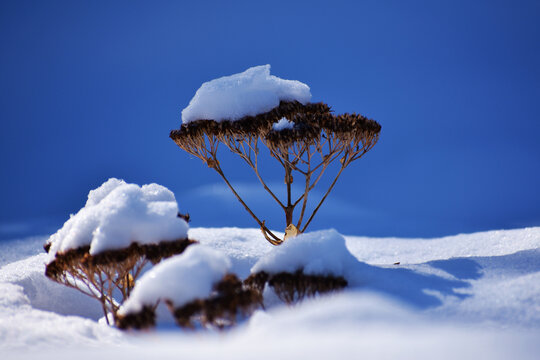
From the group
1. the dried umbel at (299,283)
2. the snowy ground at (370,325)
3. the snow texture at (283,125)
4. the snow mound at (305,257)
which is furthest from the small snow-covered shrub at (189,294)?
the snow texture at (283,125)

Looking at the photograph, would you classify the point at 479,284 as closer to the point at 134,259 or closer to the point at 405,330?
the point at 405,330

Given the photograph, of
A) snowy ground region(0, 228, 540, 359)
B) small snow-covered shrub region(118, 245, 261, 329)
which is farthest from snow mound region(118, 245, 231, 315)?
snowy ground region(0, 228, 540, 359)

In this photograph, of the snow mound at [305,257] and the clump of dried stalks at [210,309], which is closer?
the clump of dried stalks at [210,309]

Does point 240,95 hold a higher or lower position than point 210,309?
higher

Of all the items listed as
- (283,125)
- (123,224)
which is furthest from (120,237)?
(283,125)

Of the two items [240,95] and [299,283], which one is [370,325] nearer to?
[299,283]

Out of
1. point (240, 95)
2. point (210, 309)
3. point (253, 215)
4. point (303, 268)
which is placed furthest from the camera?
point (253, 215)

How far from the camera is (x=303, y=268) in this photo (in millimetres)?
4734

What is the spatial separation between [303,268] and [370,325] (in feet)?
3.40

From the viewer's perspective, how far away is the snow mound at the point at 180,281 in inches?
140

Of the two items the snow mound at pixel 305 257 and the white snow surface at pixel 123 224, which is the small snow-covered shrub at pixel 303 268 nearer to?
the snow mound at pixel 305 257

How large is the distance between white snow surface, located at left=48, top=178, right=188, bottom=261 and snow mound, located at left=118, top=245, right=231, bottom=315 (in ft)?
2.99

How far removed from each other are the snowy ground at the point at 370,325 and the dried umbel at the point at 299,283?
0.11 metres

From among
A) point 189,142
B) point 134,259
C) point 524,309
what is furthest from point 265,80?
point 524,309
